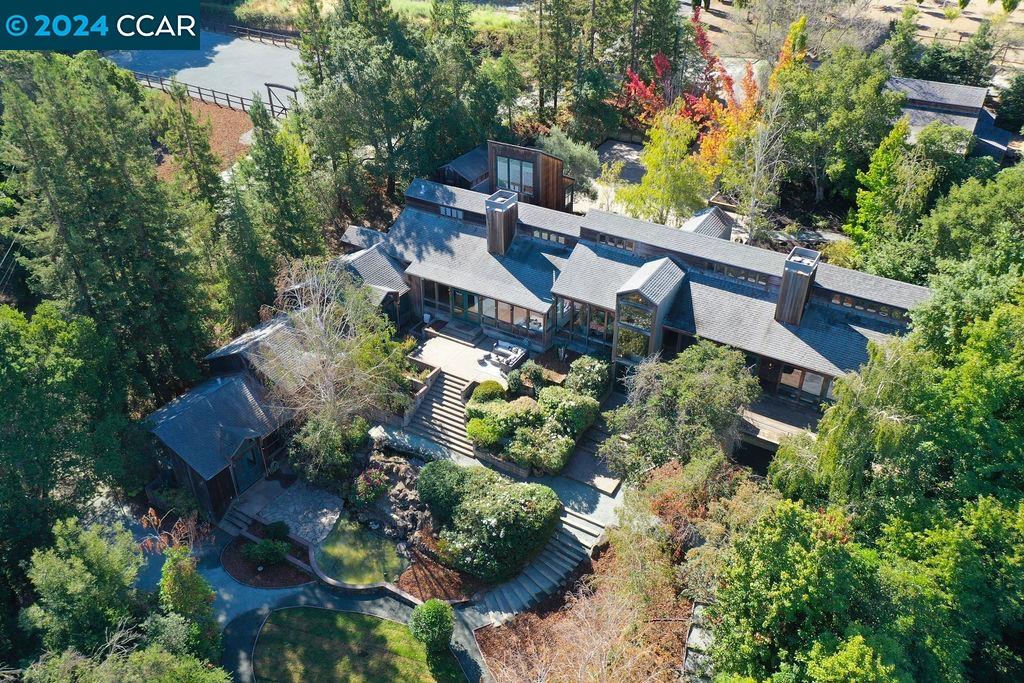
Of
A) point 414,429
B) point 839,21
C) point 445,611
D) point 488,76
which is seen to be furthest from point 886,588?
point 839,21

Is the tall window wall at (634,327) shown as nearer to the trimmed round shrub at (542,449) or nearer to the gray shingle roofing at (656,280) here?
the gray shingle roofing at (656,280)

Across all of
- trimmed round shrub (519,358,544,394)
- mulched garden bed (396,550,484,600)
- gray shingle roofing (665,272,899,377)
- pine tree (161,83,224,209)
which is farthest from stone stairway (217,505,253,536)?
gray shingle roofing (665,272,899,377)

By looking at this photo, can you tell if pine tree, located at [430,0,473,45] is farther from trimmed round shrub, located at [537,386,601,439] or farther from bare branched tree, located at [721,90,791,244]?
trimmed round shrub, located at [537,386,601,439]

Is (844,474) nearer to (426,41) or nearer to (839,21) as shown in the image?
(426,41)

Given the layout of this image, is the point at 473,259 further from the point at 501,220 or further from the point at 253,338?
the point at 253,338

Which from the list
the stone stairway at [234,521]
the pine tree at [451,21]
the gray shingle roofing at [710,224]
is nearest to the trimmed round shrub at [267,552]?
the stone stairway at [234,521]
